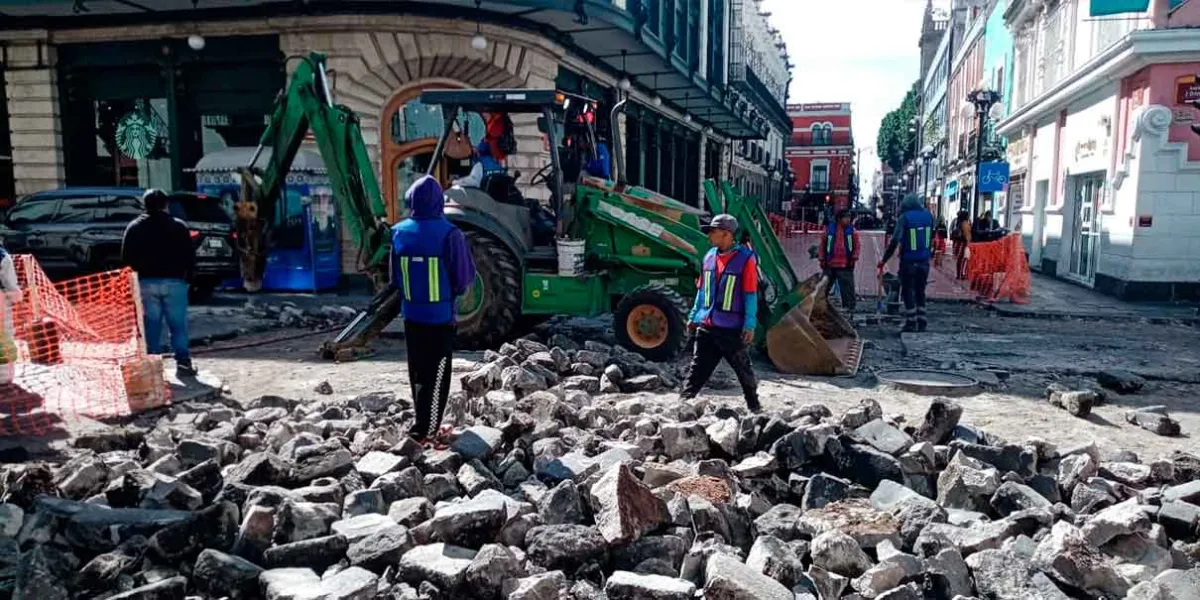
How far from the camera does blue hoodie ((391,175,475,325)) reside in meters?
5.35

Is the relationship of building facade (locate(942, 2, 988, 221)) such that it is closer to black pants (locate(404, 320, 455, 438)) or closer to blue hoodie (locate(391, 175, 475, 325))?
blue hoodie (locate(391, 175, 475, 325))

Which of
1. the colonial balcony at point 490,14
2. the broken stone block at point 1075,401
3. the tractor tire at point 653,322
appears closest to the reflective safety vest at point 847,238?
the tractor tire at point 653,322

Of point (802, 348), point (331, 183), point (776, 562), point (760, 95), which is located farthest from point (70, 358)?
point (760, 95)

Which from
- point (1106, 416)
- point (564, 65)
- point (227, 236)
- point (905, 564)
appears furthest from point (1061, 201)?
point (905, 564)

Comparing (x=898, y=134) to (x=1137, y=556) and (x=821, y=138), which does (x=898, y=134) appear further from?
(x=1137, y=556)

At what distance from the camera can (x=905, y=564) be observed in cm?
374

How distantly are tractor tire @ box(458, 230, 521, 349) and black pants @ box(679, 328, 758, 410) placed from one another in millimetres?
2859

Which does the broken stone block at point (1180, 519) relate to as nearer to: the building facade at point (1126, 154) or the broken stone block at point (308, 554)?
the broken stone block at point (308, 554)

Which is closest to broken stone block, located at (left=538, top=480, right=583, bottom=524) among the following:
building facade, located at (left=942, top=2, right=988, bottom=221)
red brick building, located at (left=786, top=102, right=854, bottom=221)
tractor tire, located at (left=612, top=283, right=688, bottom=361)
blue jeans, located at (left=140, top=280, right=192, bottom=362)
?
tractor tire, located at (left=612, top=283, right=688, bottom=361)

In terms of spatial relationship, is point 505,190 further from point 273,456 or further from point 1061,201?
point 1061,201

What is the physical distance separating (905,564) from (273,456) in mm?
3419

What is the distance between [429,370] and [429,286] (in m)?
0.55

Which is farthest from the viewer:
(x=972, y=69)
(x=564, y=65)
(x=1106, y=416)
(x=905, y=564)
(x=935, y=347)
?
(x=972, y=69)

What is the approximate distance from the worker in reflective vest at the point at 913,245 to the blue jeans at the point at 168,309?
8268 millimetres
